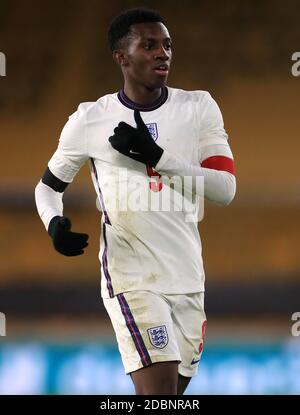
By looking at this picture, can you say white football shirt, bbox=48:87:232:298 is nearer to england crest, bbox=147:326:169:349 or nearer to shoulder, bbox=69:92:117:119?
shoulder, bbox=69:92:117:119

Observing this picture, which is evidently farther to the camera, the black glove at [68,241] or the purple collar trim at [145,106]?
the purple collar trim at [145,106]

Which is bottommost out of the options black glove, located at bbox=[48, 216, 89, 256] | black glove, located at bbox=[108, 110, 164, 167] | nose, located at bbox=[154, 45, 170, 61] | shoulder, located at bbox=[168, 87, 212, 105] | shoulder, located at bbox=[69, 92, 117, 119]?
black glove, located at bbox=[48, 216, 89, 256]

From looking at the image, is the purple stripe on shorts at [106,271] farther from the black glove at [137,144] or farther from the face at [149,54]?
the face at [149,54]

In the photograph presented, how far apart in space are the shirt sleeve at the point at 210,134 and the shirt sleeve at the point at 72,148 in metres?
0.38

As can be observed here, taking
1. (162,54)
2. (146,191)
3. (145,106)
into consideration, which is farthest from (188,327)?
(162,54)

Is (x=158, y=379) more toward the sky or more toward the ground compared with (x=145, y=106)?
more toward the ground

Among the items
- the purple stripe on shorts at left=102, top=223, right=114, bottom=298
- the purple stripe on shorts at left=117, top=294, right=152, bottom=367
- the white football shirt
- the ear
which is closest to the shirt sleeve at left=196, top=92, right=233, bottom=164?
the white football shirt

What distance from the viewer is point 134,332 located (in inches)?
130

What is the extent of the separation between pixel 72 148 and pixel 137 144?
0.34 metres

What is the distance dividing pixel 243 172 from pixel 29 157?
1.54m

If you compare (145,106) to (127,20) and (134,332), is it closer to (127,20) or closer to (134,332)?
(127,20)

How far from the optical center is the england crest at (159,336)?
3.24m

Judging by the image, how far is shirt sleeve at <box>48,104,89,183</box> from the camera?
11.4ft

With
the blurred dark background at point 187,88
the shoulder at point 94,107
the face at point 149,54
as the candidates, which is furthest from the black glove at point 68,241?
the blurred dark background at point 187,88
